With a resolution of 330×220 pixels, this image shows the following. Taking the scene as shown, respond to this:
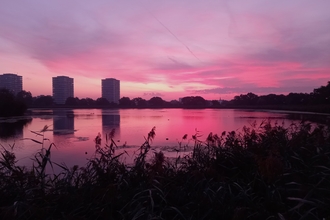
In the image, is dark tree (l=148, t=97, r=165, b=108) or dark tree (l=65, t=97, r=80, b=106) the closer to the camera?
dark tree (l=65, t=97, r=80, b=106)

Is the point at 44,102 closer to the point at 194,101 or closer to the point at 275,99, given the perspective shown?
the point at 194,101

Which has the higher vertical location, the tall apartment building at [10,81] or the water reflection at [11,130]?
the tall apartment building at [10,81]

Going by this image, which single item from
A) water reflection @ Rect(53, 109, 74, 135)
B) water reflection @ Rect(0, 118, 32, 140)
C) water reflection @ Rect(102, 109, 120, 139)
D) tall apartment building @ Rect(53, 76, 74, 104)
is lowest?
water reflection @ Rect(0, 118, 32, 140)

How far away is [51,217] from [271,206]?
178 cm

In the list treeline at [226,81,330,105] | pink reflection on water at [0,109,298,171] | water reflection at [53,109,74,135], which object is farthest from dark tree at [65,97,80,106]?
pink reflection on water at [0,109,298,171]

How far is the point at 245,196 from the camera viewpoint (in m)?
2.57

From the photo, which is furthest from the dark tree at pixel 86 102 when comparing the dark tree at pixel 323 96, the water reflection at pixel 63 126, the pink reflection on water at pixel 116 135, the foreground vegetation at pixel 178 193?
the foreground vegetation at pixel 178 193

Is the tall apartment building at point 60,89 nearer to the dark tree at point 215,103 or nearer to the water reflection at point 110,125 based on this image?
the dark tree at point 215,103

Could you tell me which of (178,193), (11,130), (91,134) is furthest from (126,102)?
(178,193)

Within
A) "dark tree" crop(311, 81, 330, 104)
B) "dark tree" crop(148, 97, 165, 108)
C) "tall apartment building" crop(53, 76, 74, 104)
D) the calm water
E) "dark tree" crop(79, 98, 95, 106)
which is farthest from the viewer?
"tall apartment building" crop(53, 76, 74, 104)

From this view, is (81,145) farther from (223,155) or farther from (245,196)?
(245,196)

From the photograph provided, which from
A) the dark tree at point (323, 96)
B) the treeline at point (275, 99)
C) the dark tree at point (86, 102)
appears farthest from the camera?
the dark tree at point (86, 102)

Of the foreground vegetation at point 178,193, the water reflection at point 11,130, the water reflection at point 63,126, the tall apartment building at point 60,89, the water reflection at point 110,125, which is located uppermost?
the tall apartment building at point 60,89

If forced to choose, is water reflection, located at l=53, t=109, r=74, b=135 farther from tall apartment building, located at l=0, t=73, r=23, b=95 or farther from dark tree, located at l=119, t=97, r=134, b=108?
tall apartment building, located at l=0, t=73, r=23, b=95
